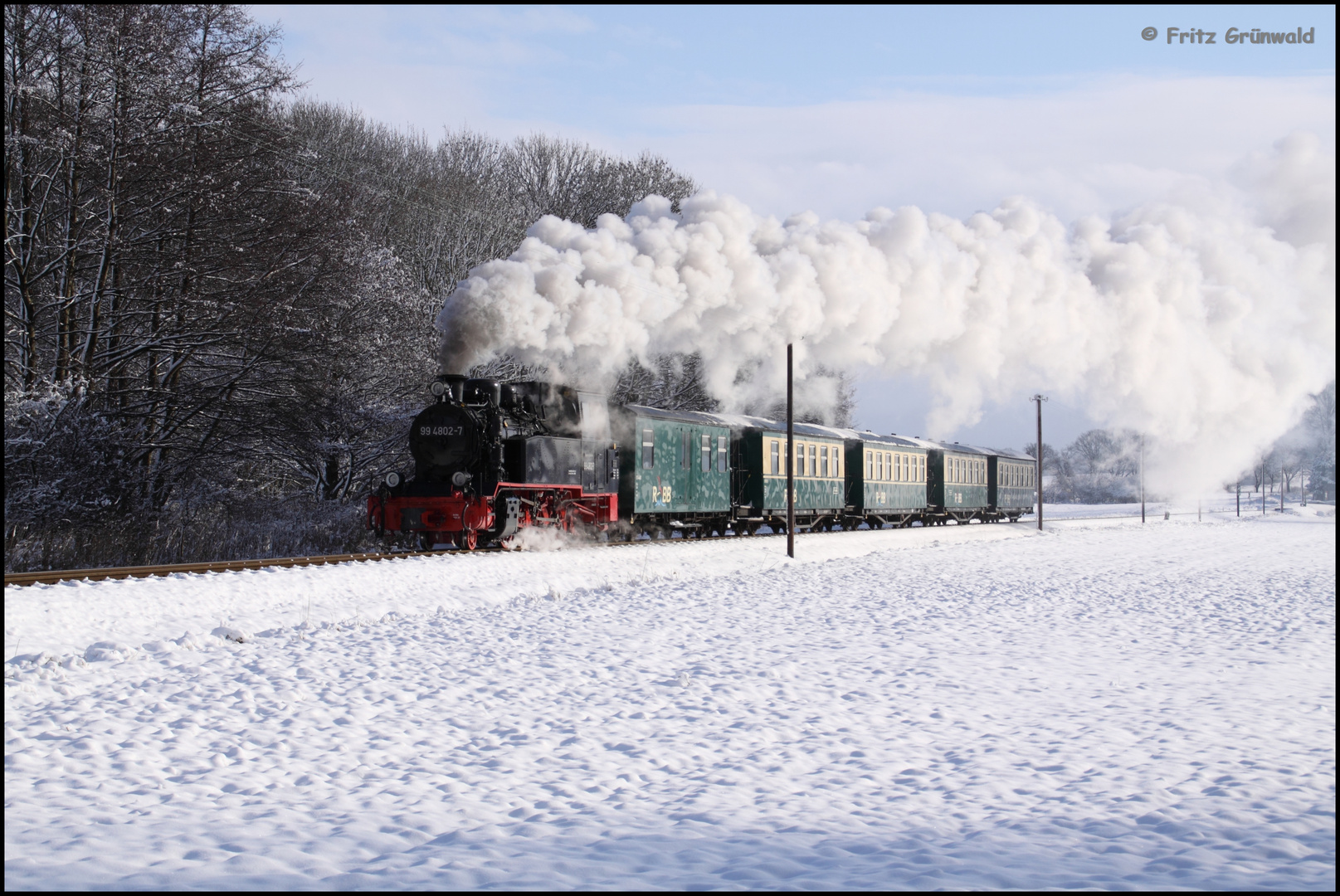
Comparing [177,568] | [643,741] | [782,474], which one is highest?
[782,474]

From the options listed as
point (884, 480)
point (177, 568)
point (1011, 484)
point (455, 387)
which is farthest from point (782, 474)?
point (1011, 484)

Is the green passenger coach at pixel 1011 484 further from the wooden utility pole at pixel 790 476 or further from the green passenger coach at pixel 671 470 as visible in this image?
the wooden utility pole at pixel 790 476

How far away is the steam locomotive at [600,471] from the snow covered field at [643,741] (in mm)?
3138

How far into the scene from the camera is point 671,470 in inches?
811

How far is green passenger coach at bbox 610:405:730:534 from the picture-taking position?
19.5 m

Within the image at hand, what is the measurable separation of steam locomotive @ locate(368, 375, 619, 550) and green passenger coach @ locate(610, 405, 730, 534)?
180 centimetres

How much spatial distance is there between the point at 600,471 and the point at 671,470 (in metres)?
2.51

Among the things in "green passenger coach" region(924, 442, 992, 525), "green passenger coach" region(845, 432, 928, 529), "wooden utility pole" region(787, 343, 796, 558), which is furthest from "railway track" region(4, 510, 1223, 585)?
"green passenger coach" region(924, 442, 992, 525)

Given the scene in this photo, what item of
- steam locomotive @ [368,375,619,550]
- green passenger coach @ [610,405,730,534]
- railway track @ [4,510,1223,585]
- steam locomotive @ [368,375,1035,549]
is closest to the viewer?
railway track @ [4,510,1223,585]

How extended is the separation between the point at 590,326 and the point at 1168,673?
12.0 m

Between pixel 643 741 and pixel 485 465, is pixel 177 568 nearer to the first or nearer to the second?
pixel 485 465

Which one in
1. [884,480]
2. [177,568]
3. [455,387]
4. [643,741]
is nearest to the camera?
[643,741]

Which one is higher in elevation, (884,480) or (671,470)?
(671,470)

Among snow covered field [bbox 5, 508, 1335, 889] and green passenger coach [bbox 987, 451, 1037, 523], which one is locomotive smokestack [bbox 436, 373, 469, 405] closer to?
snow covered field [bbox 5, 508, 1335, 889]
